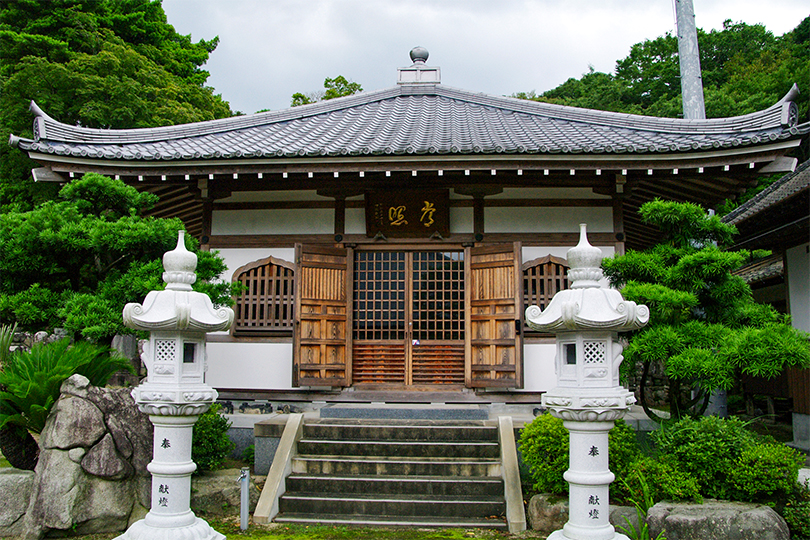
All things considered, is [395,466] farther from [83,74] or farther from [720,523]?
[83,74]

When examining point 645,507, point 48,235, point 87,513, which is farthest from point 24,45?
point 645,507

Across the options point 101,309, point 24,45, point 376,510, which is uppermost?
point 24,45

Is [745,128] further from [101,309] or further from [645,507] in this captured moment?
[101,309]

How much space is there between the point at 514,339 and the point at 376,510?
3659mm

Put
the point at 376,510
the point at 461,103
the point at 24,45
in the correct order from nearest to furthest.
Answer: the point at 376,510 < the point at 461,103 < the point at 24,45

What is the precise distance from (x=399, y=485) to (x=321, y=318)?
3.42 metres

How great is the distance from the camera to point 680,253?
684cm

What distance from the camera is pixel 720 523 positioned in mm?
5082

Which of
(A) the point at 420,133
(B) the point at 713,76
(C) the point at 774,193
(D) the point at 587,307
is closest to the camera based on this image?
(D) the point at 587,307

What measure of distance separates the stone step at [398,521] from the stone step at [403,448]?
3.18ft

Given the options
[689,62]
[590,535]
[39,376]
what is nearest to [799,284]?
[689,62]

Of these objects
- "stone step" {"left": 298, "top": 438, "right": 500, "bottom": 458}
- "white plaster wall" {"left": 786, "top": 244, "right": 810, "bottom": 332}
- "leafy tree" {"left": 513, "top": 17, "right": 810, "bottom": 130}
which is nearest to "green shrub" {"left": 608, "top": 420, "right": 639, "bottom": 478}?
"stone step" {"left": 298, "top": 438, "right": 500, "bottom": 458}

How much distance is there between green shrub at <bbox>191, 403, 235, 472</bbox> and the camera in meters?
6.87

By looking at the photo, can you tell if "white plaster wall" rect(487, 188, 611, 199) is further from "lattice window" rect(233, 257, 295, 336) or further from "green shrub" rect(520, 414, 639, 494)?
"green shrub" rect(520, 414, 639, 494)
